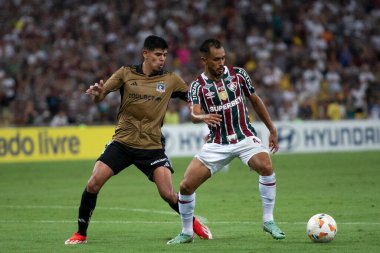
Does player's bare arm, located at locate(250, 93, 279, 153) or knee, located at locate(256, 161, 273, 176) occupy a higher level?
player's bare arm, located at locate(250, 93, 279, 153)

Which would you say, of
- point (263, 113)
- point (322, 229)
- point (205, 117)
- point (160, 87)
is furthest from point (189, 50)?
point (322, 229)

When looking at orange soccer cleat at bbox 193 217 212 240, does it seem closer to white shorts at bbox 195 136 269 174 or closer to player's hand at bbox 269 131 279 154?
white shorts at bbox 195 136 269 174

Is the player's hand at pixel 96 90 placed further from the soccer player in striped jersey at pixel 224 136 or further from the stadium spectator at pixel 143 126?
the soccer player in striped jersey at pixel 224 136

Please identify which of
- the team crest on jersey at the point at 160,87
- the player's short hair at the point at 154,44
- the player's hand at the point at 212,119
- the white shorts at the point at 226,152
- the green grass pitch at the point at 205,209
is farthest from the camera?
the team crest on jersey at the point at 160,87

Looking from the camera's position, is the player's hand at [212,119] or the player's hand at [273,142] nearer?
the player's hand at [212,119]

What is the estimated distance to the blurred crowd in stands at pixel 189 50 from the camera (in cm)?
2953

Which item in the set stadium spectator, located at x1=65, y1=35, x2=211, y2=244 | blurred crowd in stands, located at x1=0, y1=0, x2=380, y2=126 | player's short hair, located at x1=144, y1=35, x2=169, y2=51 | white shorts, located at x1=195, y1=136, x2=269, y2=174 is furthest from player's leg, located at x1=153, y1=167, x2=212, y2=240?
blurred crowd in stands, located at x1=0, y1=0, x2=380, y2=126

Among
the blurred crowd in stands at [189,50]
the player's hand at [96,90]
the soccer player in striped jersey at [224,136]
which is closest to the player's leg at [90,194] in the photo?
the player's hand at [96,90]

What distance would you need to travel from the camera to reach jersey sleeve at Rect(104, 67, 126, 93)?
10.7m

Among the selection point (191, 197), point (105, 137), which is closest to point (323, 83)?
point (105, 137)

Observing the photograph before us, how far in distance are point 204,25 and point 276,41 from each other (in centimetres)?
283

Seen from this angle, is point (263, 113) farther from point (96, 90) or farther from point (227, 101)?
point (96, 90)

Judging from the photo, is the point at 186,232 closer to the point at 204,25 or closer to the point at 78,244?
the point at 78,244

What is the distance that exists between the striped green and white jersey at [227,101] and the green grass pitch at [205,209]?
50.6 inches
